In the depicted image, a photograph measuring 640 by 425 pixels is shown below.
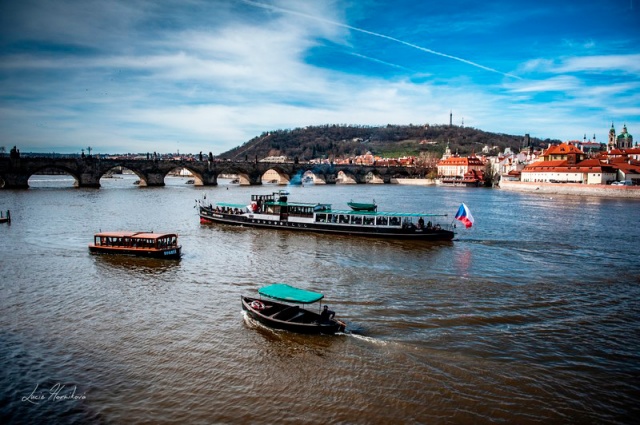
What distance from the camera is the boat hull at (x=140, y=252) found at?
3241 cm

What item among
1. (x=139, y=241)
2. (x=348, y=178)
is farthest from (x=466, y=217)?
(x=348, y=178)

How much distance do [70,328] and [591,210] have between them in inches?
2888

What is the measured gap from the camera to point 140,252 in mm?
33125

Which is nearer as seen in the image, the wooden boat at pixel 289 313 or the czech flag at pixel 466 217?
the wooden boat at pixel 289 313

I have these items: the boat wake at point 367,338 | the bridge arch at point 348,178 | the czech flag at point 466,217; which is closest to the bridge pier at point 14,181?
the czech flag at point 466,217

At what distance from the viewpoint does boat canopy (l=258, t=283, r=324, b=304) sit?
1912 centimetres

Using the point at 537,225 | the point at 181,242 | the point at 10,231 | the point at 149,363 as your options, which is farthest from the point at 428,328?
the point at 10,231

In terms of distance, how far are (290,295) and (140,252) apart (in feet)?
59.6

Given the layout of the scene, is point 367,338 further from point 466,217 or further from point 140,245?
point 466,217

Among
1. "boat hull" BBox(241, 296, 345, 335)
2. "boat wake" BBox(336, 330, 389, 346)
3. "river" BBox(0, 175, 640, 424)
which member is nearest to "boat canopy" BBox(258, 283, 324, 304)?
"boat hull" BBox(241, 296, 345, 335)

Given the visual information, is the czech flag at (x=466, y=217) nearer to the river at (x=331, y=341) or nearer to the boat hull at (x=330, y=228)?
the boat hull at (x=330, y=228)

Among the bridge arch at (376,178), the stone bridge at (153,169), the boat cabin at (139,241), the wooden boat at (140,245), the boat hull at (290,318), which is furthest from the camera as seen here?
the bridge arch at (376,178)

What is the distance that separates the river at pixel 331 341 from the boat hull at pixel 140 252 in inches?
27.6

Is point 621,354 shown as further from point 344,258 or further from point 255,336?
point 344,258
